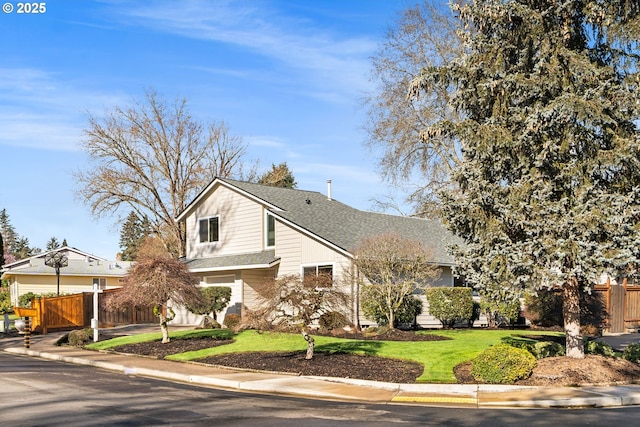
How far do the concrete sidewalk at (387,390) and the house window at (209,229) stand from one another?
45.7 feet

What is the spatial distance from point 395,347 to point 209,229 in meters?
15.7

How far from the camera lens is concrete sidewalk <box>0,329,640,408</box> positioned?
13.0m

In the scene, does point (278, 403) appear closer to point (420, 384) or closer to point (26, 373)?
point (420, 384)

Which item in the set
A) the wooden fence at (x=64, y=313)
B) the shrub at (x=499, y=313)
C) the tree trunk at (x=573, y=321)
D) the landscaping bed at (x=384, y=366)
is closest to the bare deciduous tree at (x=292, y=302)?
the landscaping bed at (x=384, y=366)

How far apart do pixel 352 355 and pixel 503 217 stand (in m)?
6.21

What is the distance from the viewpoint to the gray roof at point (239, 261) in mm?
28344

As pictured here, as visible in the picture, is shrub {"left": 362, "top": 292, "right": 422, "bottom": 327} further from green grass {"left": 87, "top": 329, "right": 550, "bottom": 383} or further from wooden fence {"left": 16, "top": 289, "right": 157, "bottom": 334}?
wooden fence {"left": 16, "top": 289, "right": 157, "bottom": 334}

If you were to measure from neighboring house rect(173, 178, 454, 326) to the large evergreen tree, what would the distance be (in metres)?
9.66

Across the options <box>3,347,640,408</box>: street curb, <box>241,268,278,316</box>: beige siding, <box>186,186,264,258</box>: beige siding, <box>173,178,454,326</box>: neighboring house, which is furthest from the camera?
<box>186,186,264,258</box>: beige siding

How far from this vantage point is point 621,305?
28.6 m

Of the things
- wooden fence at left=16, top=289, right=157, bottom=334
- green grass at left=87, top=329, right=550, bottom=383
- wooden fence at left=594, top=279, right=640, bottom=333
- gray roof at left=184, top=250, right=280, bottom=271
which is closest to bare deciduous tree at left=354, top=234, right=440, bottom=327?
green grass at left=87, top=329, right=550, bottom=383

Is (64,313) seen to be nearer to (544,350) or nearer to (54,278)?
(54,278)

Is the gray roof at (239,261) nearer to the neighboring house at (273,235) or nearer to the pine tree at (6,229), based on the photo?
the neighboring house at (273,235)

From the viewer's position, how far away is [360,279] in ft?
83.0
